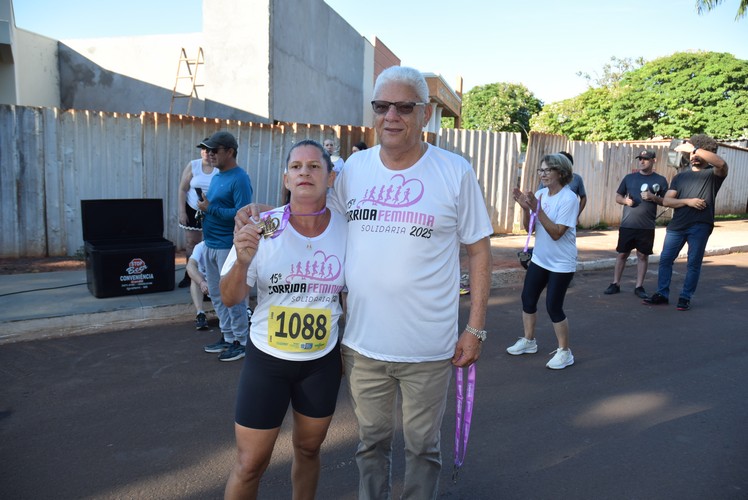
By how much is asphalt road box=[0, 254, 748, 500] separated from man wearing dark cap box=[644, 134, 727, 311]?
1.39 m

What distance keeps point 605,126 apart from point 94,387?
37.7 m

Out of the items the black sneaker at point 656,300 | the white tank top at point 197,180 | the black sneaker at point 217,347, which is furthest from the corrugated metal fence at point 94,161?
the black sneaker at point 656,300

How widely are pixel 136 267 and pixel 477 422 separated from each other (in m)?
4.60

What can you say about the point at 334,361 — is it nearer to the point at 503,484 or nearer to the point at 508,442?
the point at 503,484

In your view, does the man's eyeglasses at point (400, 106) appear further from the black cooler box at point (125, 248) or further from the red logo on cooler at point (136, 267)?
the red logo on cooler at point (136, 267)

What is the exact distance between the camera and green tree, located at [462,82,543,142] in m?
55.7

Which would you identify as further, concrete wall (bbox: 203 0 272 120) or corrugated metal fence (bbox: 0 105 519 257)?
concrete wall (bbox: 203 0 272 120)

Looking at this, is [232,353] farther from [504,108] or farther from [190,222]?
[504,108]

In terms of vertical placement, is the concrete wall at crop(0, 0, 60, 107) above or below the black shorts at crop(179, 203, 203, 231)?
above

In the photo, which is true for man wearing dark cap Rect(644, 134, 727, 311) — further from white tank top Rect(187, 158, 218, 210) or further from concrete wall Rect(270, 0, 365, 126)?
concrete wall Rect(270, 0, 365, 126)

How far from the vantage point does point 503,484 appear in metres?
3.20

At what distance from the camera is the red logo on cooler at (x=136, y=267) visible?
21.8ft

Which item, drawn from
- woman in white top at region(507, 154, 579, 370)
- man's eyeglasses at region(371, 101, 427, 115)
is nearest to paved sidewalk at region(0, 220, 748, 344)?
woman in white top at region(507, 154, 579, 370)

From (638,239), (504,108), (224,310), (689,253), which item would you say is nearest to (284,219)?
(224,310)
